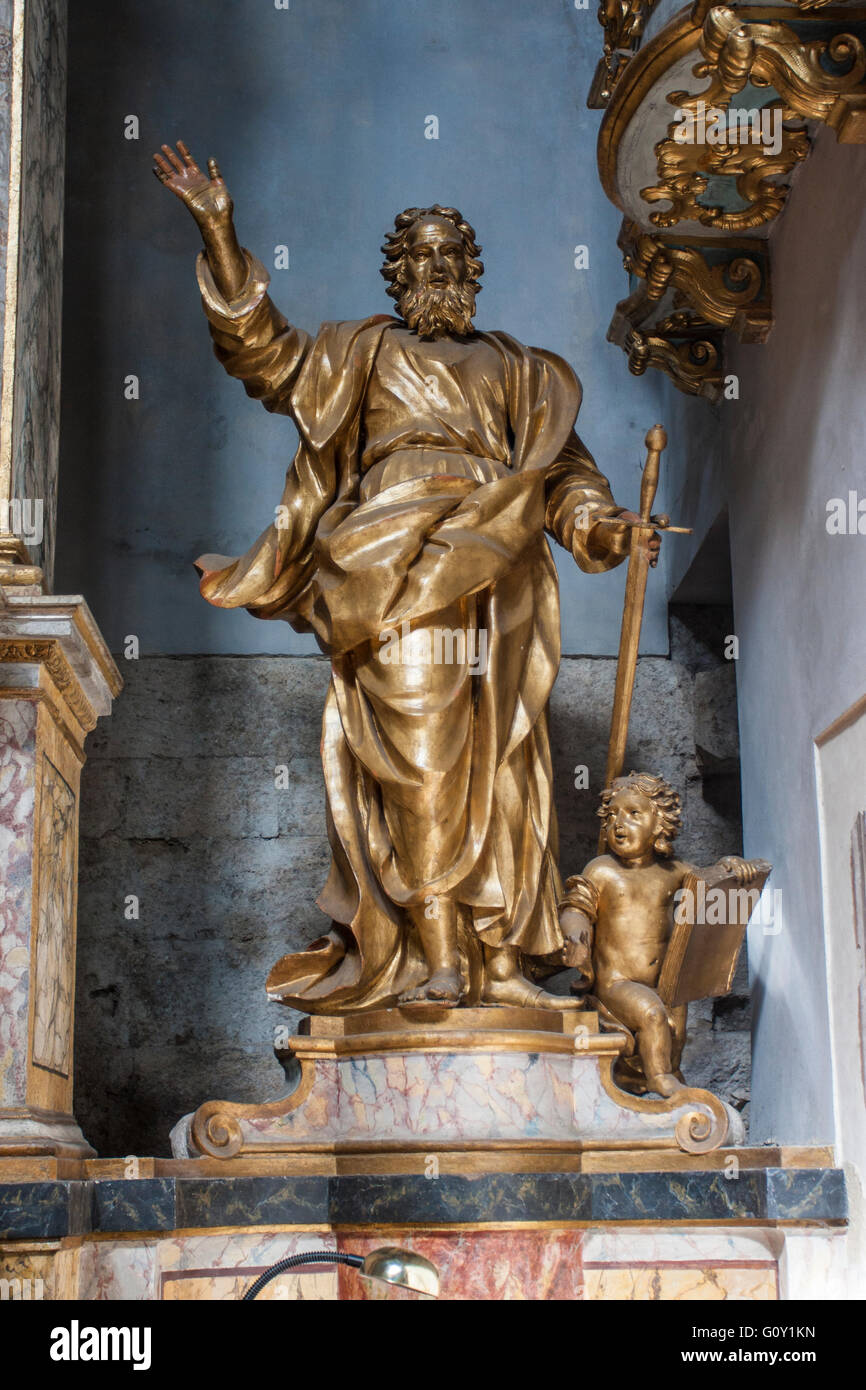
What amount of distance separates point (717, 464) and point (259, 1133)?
9.97 feet

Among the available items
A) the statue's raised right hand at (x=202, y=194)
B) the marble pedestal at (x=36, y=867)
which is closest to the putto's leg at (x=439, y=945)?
the marble pedestal at (x=36, y=867)

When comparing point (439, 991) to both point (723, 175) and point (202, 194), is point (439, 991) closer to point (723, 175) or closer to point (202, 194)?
point (202, 194)

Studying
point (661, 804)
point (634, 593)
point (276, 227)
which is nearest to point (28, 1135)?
point (661, 804)

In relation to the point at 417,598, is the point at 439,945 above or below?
below

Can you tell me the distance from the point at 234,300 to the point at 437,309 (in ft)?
2.02

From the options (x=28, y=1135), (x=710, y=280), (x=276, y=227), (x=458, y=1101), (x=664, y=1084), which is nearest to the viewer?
(x=28, y=1135)

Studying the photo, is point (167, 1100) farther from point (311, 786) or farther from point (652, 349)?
point (652, 349)

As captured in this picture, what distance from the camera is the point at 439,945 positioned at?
4902 millimetres

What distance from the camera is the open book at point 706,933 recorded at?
5.21m

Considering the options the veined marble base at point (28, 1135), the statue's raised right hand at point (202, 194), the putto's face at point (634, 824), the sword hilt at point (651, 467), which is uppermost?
the statue's raised right hand at point (202, 194)

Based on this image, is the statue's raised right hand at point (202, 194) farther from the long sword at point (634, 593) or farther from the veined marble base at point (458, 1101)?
the veined marble base at point (458, 1101)

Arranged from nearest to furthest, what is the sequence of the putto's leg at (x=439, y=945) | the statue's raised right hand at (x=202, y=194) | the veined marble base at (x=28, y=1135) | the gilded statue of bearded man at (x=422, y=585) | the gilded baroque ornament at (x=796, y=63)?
the veined marble base at (x=28, y=1135), the gilded baroque ornament at (x=796, y=63), the putto's leg at (x=439, y=945), the gilded statue of bearded man at (x=422, y=585), the statue's raised right hand at (x=202, y=194)

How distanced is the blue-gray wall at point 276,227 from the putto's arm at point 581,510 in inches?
60.8

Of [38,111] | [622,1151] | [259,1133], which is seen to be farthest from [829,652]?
[38,111]
